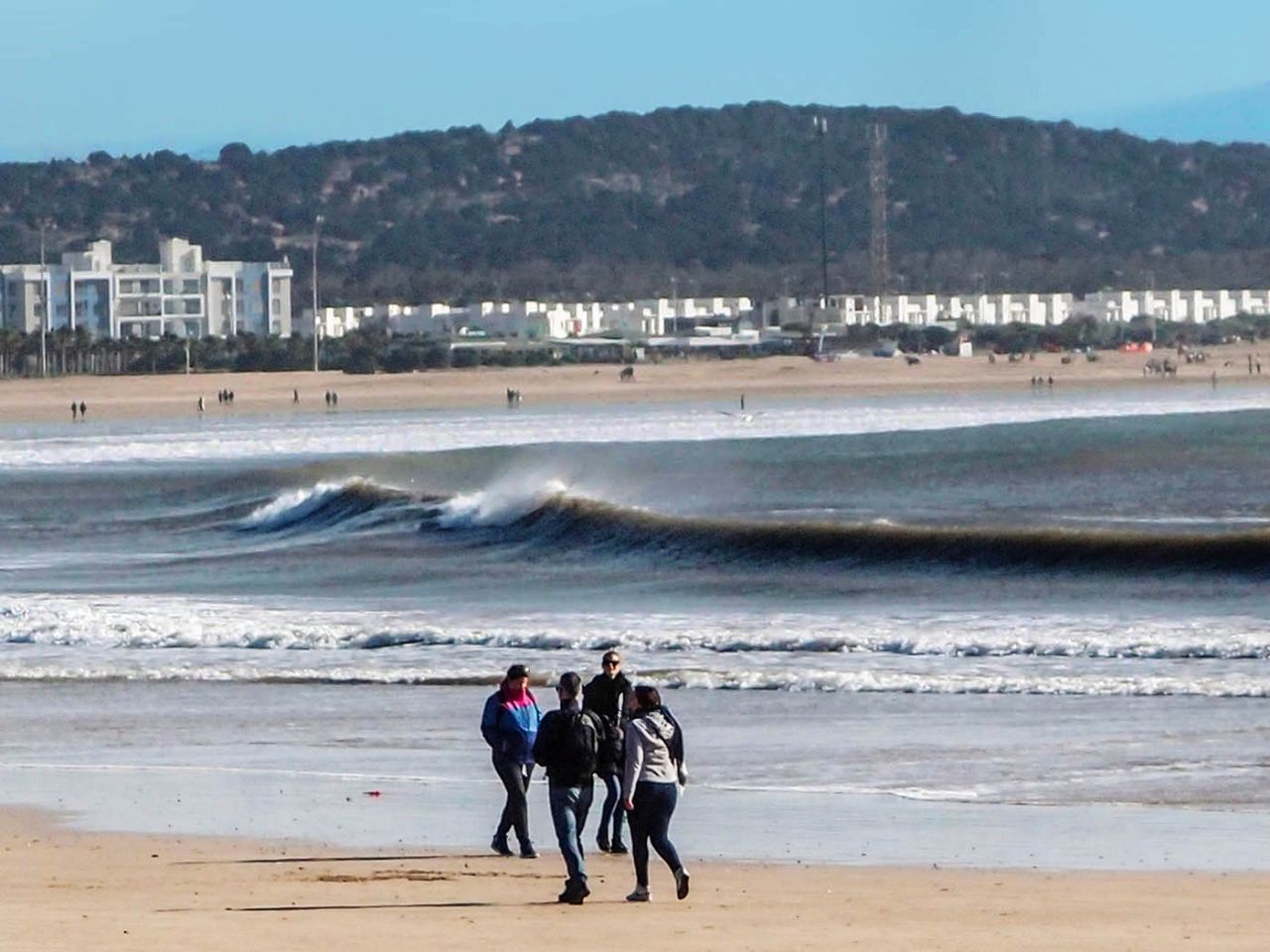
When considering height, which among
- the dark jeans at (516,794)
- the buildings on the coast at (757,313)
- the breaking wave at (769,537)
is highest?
the buildings on the coast at (757,313)

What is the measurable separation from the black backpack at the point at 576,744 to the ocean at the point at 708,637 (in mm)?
1543

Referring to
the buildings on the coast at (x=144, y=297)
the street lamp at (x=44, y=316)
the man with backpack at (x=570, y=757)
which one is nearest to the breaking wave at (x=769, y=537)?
the man with backpack at (x=570, y=757)

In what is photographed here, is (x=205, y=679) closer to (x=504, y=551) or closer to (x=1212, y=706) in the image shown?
(x=1212, y=706)

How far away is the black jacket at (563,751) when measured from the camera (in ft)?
40.2

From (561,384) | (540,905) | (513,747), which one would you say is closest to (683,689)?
(513,747)

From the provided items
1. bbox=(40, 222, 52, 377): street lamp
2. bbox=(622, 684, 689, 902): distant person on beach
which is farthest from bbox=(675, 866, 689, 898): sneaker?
bbox=(40, 222, 52, 377): street lamp

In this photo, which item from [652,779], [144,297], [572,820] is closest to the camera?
[652,779]

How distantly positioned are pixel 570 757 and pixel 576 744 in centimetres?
7

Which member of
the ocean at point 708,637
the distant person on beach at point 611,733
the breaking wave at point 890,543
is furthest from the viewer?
the breaking wave at point 890,543

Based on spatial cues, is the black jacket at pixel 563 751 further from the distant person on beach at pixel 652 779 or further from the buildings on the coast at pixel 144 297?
the buildings on the coast at pixel 144 297

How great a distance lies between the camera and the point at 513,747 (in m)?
13.3

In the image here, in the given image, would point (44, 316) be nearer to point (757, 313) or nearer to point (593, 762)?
point (757, 313)

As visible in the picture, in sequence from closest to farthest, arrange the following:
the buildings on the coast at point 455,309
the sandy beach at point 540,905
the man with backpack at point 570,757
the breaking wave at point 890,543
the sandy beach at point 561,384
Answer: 1. the sandy beach at point 540,905
2. the man with backpack at point 570,757
3. the breaking wave at point 890,543
4. the sandy beach at point 561,384
5. the buildings on the coast at point 455,309

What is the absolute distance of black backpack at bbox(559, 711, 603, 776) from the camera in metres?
12.3
